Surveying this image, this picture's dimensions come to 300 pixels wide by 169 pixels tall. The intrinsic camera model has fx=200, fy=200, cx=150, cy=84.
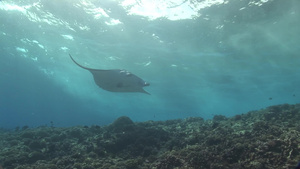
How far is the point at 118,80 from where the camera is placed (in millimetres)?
11352

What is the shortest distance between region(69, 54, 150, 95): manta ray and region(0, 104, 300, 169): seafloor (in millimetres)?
2382

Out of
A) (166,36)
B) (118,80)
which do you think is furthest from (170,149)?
(166,36)

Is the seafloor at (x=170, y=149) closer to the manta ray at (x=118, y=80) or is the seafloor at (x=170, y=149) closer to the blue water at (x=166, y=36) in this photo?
the manta ray at (x=118, y=80)

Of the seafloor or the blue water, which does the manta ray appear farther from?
the blue water

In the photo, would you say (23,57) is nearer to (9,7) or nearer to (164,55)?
(9,7)

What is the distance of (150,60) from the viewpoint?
3003 centimetres

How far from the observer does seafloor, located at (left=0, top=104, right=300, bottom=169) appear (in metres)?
5.99

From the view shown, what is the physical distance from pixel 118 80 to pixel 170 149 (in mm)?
4754

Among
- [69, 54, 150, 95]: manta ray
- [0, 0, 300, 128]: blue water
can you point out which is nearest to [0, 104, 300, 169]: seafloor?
[69, 54, 150, 95]: manta ray

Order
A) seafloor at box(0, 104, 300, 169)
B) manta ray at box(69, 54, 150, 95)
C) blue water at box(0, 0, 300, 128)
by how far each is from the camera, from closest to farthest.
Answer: seafloor at box(0, 104, 300, 169) → manta ray at box(69, 54, 150, 95) → blue water at box(0, 0, 300, 128)

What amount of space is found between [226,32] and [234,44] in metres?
3.30

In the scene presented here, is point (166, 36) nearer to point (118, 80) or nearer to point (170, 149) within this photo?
point (118, 80)

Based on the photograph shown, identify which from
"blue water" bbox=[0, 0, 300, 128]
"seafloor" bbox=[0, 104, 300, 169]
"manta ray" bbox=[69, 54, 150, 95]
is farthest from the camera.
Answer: "blue water" bbox=[0, 0, 300, 128]

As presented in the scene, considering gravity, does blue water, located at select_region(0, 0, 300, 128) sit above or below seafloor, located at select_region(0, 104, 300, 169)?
above
